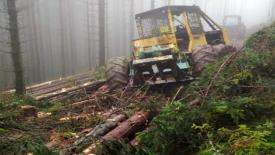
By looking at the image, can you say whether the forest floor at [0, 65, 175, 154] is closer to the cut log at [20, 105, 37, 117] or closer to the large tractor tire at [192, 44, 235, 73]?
the cut log at [20, 105, 37, 117]

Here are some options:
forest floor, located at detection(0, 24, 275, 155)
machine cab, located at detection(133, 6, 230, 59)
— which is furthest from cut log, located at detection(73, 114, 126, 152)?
machine cab, located at detection(133, 6, 230, 59)

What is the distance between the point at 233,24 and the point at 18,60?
950 inches

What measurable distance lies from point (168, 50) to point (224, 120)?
544 cm

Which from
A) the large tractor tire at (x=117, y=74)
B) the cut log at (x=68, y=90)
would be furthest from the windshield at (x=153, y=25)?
the cut log at (x=68, y=90)

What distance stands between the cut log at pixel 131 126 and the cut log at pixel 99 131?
0.21m

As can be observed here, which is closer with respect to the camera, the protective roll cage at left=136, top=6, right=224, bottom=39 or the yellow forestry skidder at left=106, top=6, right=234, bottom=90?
the yellow forestry skidder at left=106, top=6, right=234, bottom=90

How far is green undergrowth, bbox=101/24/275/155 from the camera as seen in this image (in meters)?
4.64

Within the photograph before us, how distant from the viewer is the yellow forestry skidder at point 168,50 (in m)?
10.5

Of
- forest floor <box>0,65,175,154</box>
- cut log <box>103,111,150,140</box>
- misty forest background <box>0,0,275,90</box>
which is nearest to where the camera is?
forest floor <box>0,65,175,154</box>

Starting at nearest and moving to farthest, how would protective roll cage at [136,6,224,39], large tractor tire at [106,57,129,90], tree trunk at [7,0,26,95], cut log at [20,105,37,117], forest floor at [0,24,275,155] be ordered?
forest floor at [0,24,275,155] < cut log at [20,105,37,117] < large tractor tire at [106,57,129,90] < protective roll cage at [136,6,224,39] < tree trunk at [7,0,26,95]

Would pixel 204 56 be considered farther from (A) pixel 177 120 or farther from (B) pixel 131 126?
(A) pixel 177 120

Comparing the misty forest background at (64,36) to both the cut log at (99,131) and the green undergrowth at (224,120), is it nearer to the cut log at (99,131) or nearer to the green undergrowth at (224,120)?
the cut log at (99,131)

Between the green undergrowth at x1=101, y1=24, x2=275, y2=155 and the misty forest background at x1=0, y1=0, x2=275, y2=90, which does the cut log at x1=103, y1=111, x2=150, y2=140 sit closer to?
the green undergrowth at x1=101, y1=24, x2=275, y2=155

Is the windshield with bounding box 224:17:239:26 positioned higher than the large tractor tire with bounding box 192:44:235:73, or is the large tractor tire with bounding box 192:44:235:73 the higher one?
the windshield with bounding box 224:17:239:26
